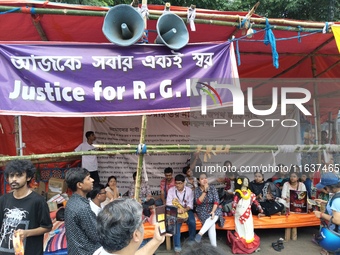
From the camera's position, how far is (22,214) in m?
2.51

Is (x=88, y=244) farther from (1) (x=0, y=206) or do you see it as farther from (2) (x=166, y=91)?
(2) (x=166, y=91)

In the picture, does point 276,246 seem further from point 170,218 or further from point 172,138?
point 170,218

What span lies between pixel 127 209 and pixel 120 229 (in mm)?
113

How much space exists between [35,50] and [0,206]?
181cm

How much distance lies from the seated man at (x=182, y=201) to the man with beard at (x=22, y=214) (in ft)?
7.74

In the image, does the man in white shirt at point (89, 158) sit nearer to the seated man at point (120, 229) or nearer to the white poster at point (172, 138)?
the white poster at point (172, 138)

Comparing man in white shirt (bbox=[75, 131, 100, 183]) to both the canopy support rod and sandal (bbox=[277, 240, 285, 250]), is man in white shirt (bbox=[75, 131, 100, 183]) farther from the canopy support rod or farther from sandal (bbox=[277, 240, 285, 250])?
sandal (bbox=[277, 240, 285, 250])

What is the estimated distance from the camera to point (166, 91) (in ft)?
11.9

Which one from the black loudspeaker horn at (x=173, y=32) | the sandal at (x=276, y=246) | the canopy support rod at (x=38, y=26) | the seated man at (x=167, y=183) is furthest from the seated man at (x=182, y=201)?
the canopy support rod at (x=38, y=26)

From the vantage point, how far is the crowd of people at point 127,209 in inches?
61.9

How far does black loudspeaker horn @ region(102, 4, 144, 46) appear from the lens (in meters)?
3.36

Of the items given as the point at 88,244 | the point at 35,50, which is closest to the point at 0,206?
the point at 88,244

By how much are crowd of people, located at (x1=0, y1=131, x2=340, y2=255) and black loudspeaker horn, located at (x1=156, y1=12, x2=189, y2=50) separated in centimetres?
190

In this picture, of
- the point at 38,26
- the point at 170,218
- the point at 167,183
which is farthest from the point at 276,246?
the point at 38,26
